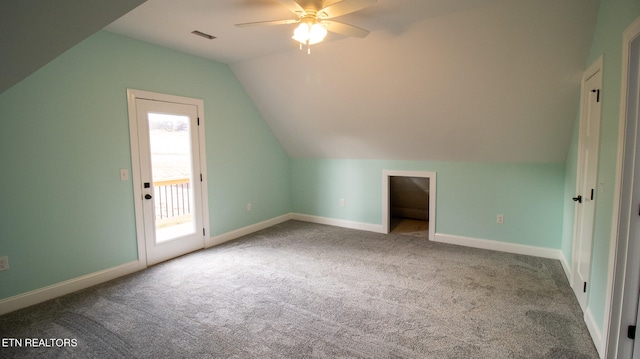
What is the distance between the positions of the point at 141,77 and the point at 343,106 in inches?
98.0

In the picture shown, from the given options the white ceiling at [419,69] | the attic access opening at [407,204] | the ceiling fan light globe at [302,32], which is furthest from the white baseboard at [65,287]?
the attic access opening at [407,204]

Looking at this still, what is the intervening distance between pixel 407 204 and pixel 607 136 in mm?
3912

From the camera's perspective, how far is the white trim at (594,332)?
80.9 inches

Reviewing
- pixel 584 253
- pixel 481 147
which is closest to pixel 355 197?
pixel 481 147

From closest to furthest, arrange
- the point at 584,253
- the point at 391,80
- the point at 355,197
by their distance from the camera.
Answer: the point at 584,253 → the point at 391,80 → the point at 355,197

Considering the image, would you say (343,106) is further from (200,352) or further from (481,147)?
(200,352)

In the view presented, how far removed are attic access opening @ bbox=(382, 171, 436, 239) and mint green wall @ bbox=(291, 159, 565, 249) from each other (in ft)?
0.48

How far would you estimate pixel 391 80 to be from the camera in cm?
371

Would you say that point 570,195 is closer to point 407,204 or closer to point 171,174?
point 407,204

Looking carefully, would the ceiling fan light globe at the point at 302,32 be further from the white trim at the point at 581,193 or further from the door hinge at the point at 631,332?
the door hinge at the point at 631,332

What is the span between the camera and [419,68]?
3.44 meters

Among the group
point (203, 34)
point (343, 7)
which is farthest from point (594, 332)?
point (203, 34)

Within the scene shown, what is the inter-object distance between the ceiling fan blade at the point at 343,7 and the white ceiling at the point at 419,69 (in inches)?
20.3

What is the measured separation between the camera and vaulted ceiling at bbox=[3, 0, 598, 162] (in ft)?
8.98
